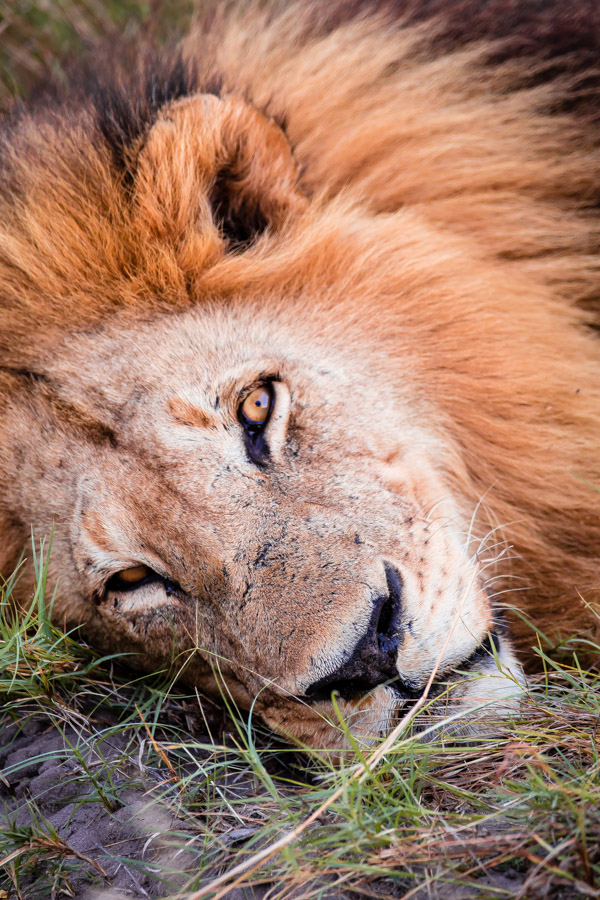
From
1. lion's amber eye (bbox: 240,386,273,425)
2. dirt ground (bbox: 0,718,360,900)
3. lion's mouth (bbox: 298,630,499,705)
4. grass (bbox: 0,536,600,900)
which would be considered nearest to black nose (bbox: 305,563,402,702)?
lion's mouth (bbox: 298,630,499,705)

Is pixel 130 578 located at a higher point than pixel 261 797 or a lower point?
higher

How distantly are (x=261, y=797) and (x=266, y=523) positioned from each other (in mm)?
722

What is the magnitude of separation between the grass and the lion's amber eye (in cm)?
86

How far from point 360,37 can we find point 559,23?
733 mm

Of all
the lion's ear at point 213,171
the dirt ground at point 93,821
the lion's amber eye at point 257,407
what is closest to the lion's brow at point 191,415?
the lion's amber eye at point 257,407

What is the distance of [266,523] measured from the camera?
2.35m

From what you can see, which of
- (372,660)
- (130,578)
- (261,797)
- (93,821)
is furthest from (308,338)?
(93,821)

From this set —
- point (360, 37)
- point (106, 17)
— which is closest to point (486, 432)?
point (360, 37)

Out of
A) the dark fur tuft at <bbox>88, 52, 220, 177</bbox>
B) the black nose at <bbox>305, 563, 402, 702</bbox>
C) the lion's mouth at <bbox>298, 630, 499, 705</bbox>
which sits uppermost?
the dark fur tuft at <bbox>88, 52, 220, 177</bbox>

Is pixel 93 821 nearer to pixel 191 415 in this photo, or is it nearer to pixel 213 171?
pixel 191 415

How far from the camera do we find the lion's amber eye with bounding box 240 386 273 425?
8.47 feet

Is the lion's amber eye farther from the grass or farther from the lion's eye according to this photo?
the grass

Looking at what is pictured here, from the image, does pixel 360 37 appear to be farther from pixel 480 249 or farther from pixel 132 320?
pixel 132 320

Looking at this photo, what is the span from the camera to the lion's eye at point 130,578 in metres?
2.63
